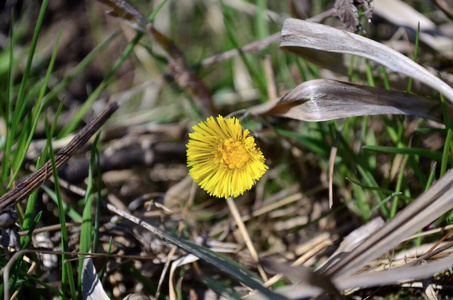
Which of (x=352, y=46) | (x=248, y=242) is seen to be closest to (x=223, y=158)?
(x=248, y=242)

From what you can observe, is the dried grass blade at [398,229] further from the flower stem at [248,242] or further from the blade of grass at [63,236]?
the blade of grass at [63,236]

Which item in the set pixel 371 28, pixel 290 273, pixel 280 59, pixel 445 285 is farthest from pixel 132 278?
pixel 371 28

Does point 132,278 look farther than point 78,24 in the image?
No

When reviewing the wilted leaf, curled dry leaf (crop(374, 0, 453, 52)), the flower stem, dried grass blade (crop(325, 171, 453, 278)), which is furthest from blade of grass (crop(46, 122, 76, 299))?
curled dry leaf (crop(374, 0, 453, 52))

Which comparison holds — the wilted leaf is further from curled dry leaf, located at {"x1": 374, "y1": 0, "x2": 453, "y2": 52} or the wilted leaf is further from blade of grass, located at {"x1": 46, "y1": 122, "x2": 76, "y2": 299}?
blade of grass, located at {"x1": 46, "y1": 122, "x2": 76, "y2": 299}

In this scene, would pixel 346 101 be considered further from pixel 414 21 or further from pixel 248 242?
pixel 414 21

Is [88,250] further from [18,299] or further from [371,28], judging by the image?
[371,28]
